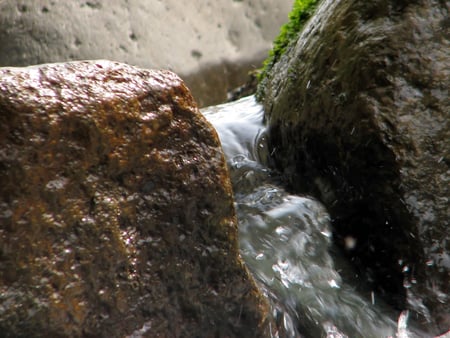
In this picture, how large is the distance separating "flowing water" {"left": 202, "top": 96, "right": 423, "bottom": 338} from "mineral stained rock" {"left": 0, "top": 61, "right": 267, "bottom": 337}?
0.43 m

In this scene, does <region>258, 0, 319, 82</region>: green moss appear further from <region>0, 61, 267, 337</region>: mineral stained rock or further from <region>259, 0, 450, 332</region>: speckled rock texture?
<region>0, 61, 267, 337</region>: mineral stained rock

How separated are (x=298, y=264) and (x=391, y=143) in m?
0.73

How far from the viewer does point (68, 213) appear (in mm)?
1943

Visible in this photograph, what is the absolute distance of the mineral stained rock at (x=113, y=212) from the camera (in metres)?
1.87

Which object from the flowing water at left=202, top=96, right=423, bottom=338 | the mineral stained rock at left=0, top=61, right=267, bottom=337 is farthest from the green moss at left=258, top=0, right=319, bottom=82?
the mineral stained rock at left=0, top=61, right=267, bottom=337

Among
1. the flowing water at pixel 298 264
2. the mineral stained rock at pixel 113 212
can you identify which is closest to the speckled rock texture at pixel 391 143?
the flowing water at pixel 298 264

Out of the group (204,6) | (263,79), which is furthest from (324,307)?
(204,6)

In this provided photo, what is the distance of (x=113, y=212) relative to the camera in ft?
6.70

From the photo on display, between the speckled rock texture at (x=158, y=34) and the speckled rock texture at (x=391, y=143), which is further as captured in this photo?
the speckled rock texture at (x=158, y=34)

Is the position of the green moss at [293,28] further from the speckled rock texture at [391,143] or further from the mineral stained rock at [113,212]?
the mineral stained rock at [113,212]

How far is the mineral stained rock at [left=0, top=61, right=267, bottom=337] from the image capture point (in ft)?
6.12

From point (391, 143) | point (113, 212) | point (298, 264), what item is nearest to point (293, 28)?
point (391, 143)

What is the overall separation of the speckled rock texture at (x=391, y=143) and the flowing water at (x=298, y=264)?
0.36ft

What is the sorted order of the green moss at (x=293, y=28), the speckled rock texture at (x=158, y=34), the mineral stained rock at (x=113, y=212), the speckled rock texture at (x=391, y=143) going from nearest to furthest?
the mineral stained rock at (x=113, y=212), the speckled rock texture at (x=391, y=143), the green moss at (x=293, y=28), the speckled rock texture at (x=158, y=34)
